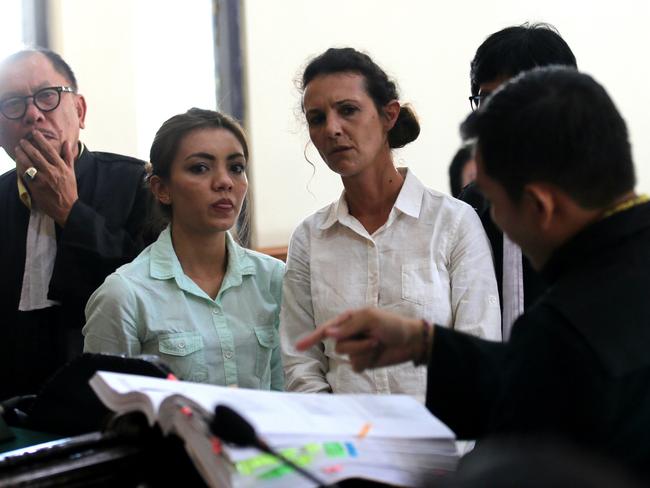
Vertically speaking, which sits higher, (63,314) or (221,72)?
(221,72)

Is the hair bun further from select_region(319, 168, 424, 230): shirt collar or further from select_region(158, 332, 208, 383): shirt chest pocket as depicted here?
select_region(158, 332, 208, 383): shirt chest pocket

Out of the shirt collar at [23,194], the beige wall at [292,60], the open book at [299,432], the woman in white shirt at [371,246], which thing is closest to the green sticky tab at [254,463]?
the open book at [299,432]

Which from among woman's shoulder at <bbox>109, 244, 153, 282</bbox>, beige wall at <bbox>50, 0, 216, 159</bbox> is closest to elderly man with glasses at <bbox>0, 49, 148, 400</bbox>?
woman's shoulder at <bbox>109, 244, 153, 282</bbox>

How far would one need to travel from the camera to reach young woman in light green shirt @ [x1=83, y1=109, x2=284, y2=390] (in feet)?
5.90

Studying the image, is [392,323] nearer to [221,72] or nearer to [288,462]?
[288,462]

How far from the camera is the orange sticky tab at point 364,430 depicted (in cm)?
92

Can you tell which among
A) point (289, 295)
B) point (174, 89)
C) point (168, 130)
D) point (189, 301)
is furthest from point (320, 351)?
point (174, 89)

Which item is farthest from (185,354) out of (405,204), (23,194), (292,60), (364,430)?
(292,60)

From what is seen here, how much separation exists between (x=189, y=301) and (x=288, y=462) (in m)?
1.13

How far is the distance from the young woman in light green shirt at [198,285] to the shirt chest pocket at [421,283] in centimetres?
38

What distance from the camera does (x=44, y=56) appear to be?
2.23 metres

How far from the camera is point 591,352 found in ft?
2.63

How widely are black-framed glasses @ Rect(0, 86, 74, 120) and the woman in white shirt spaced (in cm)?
71

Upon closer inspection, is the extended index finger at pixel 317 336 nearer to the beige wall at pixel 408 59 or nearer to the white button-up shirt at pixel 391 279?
the white button-up shirt at pixel 391 279
